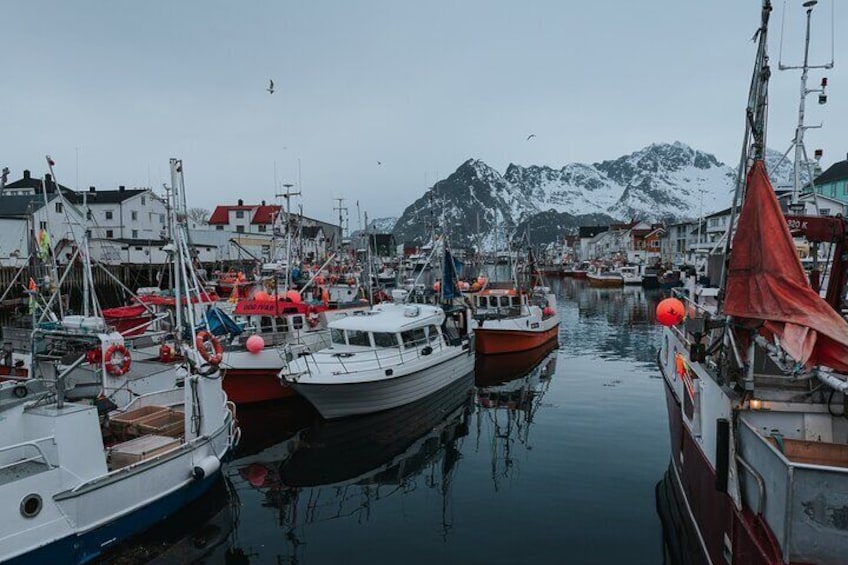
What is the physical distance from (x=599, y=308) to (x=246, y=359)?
132 feet

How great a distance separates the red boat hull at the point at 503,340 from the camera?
27.4 m

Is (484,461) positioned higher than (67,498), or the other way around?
(67,498)

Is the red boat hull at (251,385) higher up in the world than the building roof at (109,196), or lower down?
lower down

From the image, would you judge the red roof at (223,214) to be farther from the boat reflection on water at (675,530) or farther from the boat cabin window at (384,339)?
the boat reflection on water at (675,530)

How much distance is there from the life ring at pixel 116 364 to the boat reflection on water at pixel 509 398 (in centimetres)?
985

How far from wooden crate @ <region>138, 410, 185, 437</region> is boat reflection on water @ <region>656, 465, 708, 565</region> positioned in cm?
1018

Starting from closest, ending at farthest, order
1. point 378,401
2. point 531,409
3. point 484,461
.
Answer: point 484,461
point 378,401
point 531,409

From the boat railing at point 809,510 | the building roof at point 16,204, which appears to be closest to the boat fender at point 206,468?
the boat railing at point 809,510

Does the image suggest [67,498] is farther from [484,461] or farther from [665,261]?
[665,261]

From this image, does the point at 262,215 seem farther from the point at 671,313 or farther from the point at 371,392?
the point at 671,313

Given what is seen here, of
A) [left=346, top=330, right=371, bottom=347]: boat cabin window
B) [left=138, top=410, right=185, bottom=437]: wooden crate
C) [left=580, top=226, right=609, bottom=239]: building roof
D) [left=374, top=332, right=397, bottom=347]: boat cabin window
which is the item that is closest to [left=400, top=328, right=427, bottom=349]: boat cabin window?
[left=374, top=332, right=397, bottom=347]: boat cabin window

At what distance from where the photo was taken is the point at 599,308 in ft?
171

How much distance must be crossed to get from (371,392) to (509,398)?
6.64 m

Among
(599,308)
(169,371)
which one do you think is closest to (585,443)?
(169,371)
